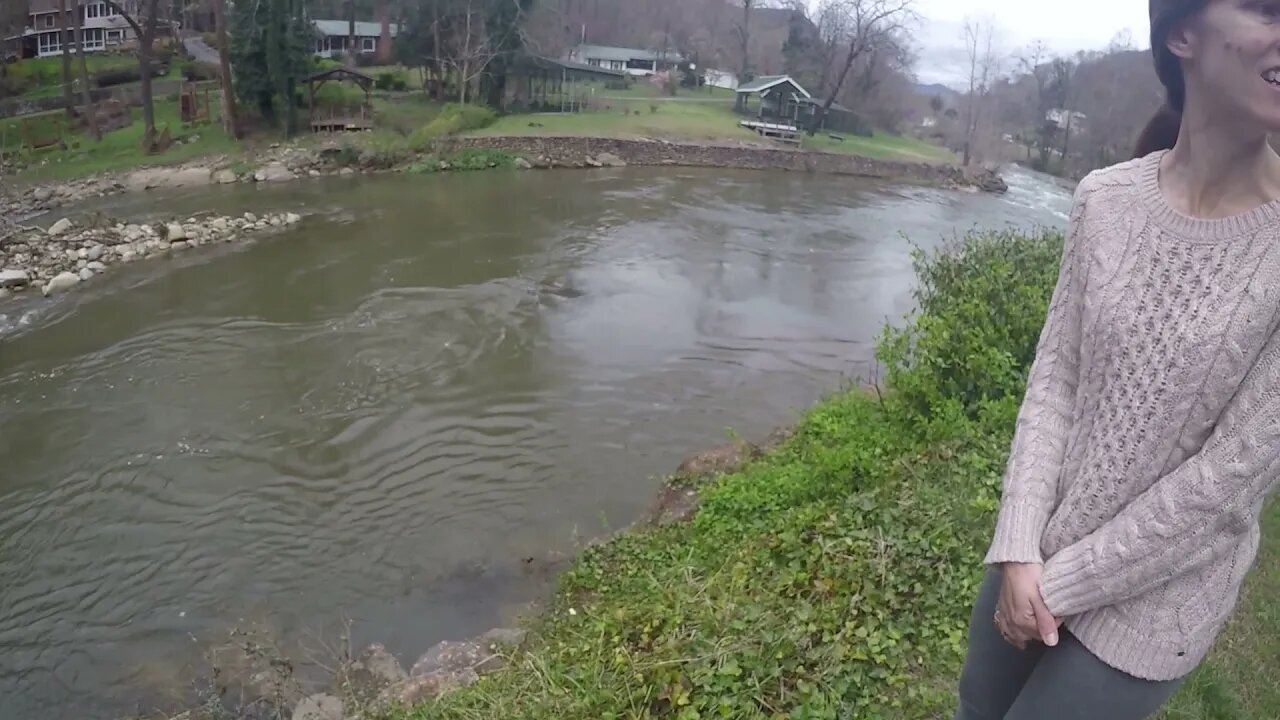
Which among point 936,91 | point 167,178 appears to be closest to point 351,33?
point 167,178

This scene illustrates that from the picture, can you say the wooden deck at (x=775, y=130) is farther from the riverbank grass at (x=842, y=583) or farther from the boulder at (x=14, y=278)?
the riverbank grass at (x=842, y=583)

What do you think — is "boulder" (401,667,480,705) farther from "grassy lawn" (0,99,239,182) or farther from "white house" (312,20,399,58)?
"white house" (312,20,399,58)

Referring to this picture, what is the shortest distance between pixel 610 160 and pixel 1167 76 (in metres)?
24.8

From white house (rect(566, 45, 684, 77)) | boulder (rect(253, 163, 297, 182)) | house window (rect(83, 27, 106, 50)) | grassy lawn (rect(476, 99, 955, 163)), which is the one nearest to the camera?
boulder (rect(253, 163, 297, 182))

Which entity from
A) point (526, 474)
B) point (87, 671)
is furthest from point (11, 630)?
point (526, 474)

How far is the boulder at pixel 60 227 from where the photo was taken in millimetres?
14594

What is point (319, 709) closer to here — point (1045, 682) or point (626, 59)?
point (1045, 682)

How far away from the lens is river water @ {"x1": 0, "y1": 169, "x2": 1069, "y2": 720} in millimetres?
5922

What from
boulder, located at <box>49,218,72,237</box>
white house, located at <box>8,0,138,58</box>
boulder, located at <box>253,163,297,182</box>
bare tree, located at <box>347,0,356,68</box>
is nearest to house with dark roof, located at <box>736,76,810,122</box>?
bare tree, located at <box>347,0,356,68</box>

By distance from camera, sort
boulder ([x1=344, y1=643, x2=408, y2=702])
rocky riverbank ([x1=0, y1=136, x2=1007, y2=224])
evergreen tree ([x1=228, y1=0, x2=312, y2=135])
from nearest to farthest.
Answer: boulder ([x1=344, y1=643, x2=408, y2=702]) < rocky riverbank ([x1=0, y1=136, x2=1007, y2=224]) < evergreen tree ([x1=228, y1=0, x2=312, y2=135])

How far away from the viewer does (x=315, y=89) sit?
1001 inches

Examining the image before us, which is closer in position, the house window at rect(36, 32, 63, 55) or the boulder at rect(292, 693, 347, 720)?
the boulder at rect(292, 693, 347, 720)

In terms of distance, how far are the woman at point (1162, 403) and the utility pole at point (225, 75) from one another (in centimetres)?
2548

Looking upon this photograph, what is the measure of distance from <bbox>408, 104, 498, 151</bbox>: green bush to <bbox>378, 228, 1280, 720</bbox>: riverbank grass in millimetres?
20022
